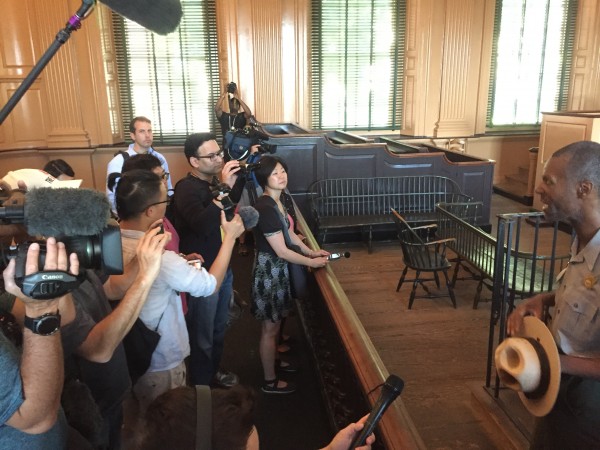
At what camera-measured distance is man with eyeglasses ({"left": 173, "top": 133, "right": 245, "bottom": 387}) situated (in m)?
2.52

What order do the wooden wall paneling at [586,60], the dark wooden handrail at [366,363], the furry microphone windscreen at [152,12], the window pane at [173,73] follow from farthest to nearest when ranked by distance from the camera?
the wooden wall paneling at [586,60] → the window pane at [173,73] → the dark wooden handrail at [366,363] → the furry microphone windscreen at [152,12]

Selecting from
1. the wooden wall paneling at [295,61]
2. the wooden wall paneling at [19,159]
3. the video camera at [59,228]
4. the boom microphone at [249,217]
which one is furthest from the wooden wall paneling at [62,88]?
the video camera at [59,228]

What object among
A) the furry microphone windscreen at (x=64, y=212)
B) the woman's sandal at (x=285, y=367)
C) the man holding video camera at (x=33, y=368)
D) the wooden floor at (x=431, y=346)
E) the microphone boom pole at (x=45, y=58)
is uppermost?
the microphone boom pole at (x=45, y=58)

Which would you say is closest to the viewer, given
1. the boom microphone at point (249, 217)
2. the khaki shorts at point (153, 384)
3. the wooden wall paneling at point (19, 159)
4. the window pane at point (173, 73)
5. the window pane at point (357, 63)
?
the khaki shorts at point (153, 384)

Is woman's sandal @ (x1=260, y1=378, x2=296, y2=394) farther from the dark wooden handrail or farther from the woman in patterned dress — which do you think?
the dark wooden handrail

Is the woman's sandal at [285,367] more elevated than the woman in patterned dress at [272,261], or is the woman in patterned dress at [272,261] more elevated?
the woman in patterned dress at [272,261]

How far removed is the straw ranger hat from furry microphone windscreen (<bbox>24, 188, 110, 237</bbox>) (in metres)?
1.25

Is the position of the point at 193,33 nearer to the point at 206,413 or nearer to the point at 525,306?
the point at 525,306

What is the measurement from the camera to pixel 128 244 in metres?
1.76

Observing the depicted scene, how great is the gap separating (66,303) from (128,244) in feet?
1.49

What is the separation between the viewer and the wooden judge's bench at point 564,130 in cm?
607

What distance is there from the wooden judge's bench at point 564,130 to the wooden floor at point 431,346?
257 cm

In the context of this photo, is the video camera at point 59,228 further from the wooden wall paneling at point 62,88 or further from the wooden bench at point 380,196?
the wooden wall paneling at point 62,88

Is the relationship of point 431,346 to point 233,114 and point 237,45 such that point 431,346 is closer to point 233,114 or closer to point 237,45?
point 233,114
